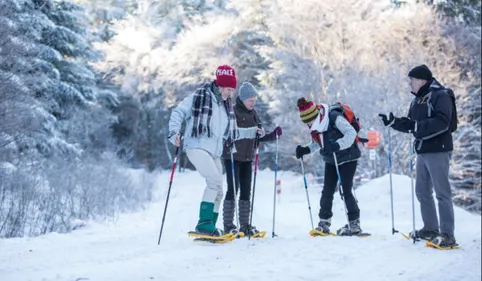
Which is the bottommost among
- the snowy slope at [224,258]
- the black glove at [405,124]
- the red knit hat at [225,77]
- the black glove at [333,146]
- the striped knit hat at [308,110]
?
the snowy slope at [224,258]

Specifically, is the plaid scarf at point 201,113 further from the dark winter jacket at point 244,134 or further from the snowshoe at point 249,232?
the snowshoe at point 249,232

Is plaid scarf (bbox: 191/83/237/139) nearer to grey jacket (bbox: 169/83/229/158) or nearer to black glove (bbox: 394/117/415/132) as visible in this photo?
grey jacket (bbox: 169/83/229/158)

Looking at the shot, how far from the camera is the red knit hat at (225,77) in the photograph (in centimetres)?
590

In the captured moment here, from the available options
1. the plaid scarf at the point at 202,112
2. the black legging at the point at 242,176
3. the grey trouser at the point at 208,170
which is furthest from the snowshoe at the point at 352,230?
the plaid scarf at the point at 202,112

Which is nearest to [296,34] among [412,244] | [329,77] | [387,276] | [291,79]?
[291,79]

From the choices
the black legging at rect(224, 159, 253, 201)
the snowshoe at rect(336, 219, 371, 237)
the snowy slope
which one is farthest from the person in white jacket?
the snowshoe at rect(336, 219, 371, 237)

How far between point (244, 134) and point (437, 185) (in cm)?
212

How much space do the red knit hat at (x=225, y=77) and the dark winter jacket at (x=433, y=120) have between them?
5.70 feet

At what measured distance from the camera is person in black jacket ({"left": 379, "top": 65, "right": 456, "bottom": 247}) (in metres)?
5.73

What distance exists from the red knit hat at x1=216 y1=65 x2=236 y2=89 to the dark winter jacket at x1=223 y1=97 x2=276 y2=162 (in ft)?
2.16

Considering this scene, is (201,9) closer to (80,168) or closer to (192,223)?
(192,223)

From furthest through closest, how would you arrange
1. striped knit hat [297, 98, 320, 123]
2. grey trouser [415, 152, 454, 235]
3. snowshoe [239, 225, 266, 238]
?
1. striped knit hat [297, 98, 320, 123]
2. snowshoe [239, 225, 266, 238]
3. grey trouser [415, 152, 454, 235]

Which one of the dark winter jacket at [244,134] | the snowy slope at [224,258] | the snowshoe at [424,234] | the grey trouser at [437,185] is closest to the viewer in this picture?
the snowy slope at [224,258]

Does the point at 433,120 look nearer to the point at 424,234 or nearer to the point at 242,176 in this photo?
the point at 424,234
